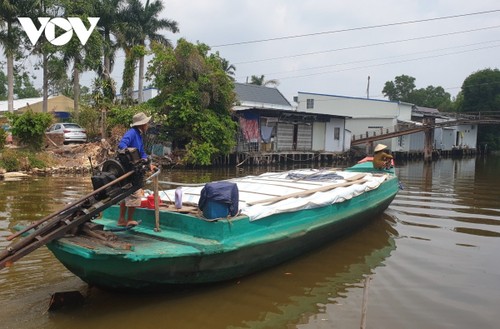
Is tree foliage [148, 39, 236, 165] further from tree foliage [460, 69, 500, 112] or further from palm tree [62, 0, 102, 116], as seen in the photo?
tree foliage [460, 69, 500, 112]

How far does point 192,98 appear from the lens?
70.0ft

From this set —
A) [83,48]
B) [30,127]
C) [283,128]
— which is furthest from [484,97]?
[30,127]

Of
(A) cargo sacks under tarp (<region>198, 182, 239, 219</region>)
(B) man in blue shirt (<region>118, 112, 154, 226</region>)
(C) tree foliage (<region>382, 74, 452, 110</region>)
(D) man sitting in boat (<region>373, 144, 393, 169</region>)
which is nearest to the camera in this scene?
(A) cargo sacks under tarp (<region>198, 182, 239, 219</region>)

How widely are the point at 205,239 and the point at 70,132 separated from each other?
19.8 metres

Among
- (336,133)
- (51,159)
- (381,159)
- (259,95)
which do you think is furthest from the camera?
(259,95)

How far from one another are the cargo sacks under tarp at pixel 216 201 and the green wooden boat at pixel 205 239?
0.31ft

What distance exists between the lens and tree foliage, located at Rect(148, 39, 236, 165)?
838 inches

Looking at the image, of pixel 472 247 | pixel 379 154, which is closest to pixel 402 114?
pixel 379 154

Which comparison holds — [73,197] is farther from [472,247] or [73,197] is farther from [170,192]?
[472,247]

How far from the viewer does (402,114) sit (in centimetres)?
3741

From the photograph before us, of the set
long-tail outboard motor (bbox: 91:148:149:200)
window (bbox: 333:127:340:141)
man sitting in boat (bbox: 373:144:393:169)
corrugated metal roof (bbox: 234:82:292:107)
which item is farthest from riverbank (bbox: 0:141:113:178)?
window (bbox: 333:127:340:141)

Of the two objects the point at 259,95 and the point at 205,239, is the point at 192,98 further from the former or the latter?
the point at 205,239

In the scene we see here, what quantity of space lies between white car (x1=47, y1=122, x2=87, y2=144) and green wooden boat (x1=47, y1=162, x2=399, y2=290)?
17500 millimetres

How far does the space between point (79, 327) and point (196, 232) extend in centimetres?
154
